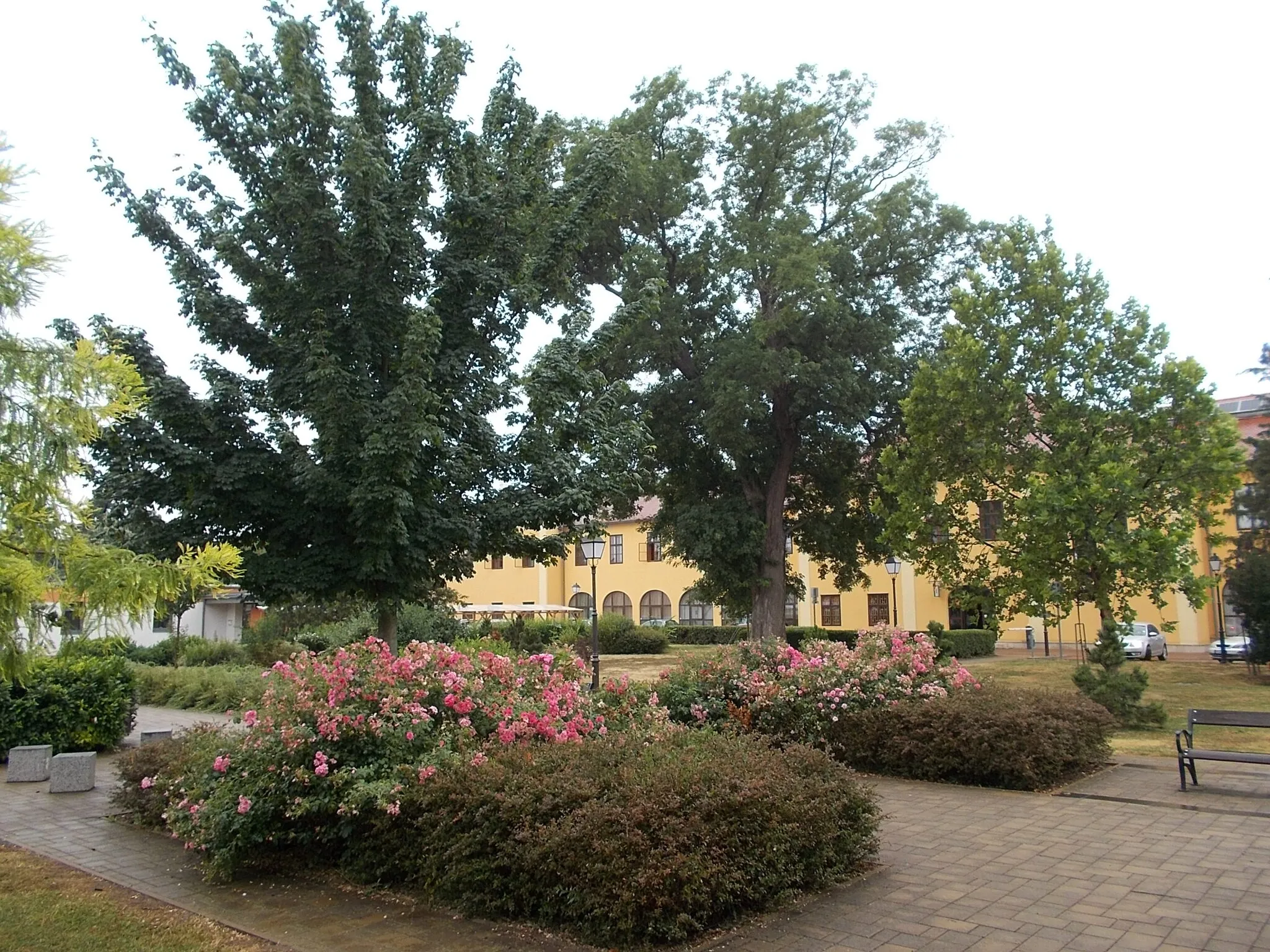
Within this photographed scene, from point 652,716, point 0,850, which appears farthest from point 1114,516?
point 0,850

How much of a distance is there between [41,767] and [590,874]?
345 inches

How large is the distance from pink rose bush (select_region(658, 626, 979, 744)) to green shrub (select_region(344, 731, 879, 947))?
3.97 m

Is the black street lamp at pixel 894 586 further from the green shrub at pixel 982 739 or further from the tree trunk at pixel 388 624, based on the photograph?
the tree trunk at pixel 388 624

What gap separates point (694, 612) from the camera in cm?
5691

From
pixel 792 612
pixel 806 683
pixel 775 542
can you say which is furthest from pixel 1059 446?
pixel 792 612

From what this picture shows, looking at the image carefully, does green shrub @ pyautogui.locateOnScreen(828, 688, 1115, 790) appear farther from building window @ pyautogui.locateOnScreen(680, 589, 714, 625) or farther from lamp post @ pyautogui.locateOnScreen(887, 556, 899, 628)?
building window @ pyautogui.locateOnScreen(680, 589, 714, 625)

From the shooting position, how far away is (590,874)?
4.95 meters

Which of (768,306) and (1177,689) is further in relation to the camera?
(768,306)

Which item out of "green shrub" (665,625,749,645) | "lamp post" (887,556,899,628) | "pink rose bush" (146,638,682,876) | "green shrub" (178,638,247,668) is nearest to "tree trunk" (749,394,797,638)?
"lamp post" (887,556,899,628)

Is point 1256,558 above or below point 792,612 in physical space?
above

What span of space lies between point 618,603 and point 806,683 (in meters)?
50.2

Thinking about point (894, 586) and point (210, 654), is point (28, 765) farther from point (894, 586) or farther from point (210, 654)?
point (894, 586)

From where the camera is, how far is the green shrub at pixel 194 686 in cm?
1784

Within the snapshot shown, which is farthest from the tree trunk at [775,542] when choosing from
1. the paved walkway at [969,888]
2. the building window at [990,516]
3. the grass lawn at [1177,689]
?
the paved walkway at [969,888]
